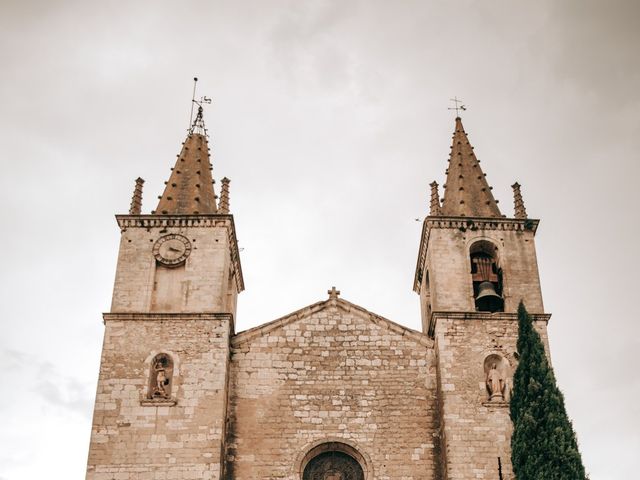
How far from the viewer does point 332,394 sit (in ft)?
74.2

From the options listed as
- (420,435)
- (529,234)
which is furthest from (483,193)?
(420,435)

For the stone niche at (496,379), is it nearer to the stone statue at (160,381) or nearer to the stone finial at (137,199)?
the stone statue at (160,381)

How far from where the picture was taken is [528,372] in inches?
837

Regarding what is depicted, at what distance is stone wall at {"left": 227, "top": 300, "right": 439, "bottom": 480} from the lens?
71.2 feet

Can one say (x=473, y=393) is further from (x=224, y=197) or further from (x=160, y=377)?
(x=224, y=197)

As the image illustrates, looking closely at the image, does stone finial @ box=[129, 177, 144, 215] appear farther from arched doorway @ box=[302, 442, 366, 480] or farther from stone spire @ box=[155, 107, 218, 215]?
arched doorway @ box=[302, 442, 366, 480]

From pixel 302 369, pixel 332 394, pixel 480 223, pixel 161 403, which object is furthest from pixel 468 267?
pixel 161 403

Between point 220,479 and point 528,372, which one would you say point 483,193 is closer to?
point 528,372

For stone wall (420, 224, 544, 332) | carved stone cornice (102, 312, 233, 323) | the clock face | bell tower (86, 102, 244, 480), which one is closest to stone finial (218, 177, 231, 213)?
bell tower (86, 102, 244, 480)

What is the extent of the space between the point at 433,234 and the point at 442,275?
4.72 ft

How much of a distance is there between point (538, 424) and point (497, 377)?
7.74 feet

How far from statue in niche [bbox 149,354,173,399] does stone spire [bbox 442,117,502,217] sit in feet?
32.0

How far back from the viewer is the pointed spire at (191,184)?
85.0ft

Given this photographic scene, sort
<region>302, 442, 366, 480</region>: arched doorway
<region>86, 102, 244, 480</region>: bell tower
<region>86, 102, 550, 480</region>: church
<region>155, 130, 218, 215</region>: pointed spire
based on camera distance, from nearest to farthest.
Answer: <region>86, 102, 244, 480</region>: bell tower → <region>86, 102, 550, 480</region>: church → <region>302, 442, 366, 480</region>: arched doorway → <region>155, 130, 218, 215</region>: pointed spire
